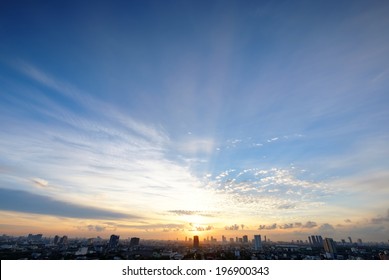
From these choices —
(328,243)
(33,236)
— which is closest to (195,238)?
(328,243)

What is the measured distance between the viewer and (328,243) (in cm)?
3138

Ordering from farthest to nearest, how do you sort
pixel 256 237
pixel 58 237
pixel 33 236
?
pixel 33 236 → pixel 58 237 → pixel 256 237
